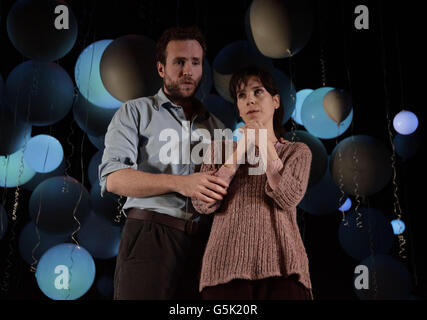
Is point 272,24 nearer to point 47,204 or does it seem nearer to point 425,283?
point 47,204

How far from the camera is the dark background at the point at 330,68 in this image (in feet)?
8.73

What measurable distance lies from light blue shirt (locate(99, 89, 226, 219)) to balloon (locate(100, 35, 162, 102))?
0.35 meters

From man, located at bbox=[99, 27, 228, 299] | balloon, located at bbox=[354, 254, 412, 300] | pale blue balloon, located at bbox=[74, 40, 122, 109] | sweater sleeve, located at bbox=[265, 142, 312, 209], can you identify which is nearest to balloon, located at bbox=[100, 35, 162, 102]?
pale blue balloon, located at bbox=[74, 40, 122, 109]

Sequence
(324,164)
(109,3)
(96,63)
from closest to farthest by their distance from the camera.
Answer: (96,63), (324,164), (109,3)

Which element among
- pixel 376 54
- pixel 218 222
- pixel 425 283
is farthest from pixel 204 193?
pixel 425 283

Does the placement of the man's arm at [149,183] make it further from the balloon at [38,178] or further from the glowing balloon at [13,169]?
the balloon at [38,178]

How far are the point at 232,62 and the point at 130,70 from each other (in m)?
0.49

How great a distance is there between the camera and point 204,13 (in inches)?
105

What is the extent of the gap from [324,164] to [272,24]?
0.83 meters

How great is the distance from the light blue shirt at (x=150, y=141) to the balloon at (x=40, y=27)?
0.83 m

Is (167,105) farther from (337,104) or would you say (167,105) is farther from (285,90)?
(337,104)

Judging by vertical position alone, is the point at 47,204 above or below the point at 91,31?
below

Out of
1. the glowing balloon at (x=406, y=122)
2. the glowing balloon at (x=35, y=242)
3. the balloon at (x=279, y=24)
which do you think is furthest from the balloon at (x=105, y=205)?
the glowing balloon at (x=406, y=122)

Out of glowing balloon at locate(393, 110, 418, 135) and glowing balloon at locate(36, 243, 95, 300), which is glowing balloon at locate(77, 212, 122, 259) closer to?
glowing balloon at locate(36, 243, 95, 300)
